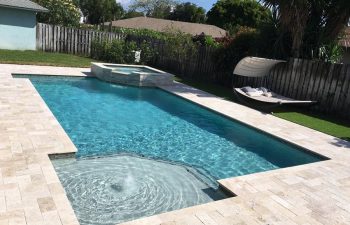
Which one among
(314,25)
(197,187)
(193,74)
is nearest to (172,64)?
(193,74)

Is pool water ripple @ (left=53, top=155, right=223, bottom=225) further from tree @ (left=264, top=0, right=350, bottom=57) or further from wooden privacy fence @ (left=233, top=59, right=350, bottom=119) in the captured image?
tree @ (left=264, top=0, right=350, bottom=57)

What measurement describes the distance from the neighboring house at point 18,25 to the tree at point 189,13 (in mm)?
51442

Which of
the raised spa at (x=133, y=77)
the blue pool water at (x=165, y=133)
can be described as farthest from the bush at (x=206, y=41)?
the blue pool water at (x=165, y=133)

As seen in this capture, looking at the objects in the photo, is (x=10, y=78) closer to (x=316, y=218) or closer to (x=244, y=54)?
(x=244, y=54)

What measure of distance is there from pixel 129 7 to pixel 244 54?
68.3 meters

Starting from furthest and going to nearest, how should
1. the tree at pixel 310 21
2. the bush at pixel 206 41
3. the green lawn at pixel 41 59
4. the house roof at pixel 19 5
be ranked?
the house roof at pixel 19 5, the bush at pixel 206 41, the green lawn at pixel 41 59, the tree at pixel 310 21

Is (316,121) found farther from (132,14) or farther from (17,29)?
(132,14)

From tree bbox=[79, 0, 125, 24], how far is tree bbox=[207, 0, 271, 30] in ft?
61.7

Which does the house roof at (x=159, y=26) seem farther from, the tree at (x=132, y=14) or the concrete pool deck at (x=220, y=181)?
the tree at (x=132, y=14)

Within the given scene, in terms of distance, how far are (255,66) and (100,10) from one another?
52.6 meters

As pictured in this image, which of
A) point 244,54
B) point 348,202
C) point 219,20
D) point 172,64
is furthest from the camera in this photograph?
point 219,20

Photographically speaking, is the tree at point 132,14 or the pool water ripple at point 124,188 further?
the tree at point 132,14

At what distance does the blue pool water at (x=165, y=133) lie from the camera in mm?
7328

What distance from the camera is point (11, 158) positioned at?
5520mm
